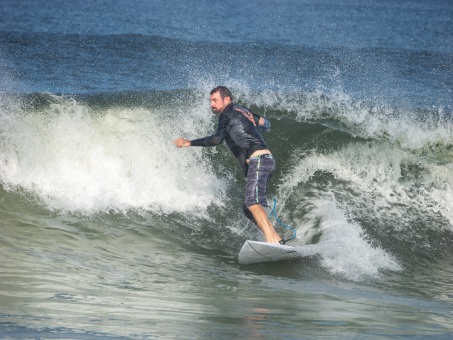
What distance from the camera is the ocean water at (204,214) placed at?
5.96 m

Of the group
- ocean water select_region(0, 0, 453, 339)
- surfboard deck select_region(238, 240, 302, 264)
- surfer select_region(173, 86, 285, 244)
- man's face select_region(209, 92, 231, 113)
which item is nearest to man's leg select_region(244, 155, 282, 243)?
surfer select_region(173, 86, 285, 244)

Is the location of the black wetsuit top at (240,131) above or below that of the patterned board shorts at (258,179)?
above

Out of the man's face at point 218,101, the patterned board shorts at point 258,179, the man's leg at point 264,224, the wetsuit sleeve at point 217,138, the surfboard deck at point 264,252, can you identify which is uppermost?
the man's face at point 218,101

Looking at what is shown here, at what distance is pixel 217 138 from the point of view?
8.30 metres

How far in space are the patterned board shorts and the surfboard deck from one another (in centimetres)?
49

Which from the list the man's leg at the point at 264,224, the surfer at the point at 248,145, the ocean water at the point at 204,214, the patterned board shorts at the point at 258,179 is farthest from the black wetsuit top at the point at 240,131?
the ocean water at the point at 204,214

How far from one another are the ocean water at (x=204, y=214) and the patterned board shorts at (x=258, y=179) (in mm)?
710

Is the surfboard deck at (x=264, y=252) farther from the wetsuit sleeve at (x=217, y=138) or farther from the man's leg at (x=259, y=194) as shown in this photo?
the wetsuit sleeve at (x=217, y=138)

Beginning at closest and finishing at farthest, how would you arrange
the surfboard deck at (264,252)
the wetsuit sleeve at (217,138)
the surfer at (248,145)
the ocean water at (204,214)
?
the ocean water at (204,214) < the surfboard deck at (264,252) < the wetsuit sleeve at (217,138) < the surfer at (248,145)

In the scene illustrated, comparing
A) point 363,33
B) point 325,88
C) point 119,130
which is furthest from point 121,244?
point 363,33

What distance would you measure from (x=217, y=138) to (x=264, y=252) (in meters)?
1.28

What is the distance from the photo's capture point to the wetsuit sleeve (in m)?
8.27

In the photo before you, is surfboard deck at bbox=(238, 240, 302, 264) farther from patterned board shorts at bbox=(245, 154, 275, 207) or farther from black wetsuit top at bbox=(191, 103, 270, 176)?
black wetsuit top at bbox=(191, 103, 270, 176)

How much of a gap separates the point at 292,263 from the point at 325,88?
13923 millimetres
